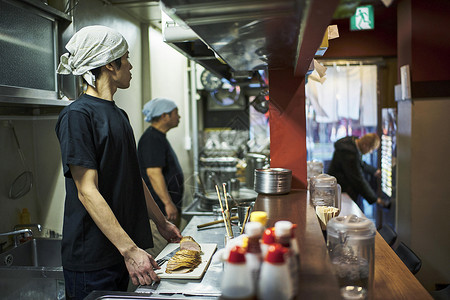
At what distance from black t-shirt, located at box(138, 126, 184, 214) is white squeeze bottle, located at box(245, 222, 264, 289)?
2.42 metres

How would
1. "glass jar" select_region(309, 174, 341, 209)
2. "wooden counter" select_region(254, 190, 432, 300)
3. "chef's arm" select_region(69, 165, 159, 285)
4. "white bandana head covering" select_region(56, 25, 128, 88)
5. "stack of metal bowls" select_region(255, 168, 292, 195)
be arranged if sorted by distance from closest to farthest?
"wooden counter" select_region(254, 190, 432, 300), "chef's arm" select_region(69, 165, 159, 285), "white bandana head covering" select_region(56, 25, 128, 88), "glass jar" select_region(309, 174, 341, 209), "stack of metal bowls" select_region(255, 168, 292, 195)

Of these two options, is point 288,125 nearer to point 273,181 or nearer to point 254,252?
point 273,181

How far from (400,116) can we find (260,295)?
389 centimetres

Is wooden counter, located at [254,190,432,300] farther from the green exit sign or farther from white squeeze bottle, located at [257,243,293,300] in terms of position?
the green exit sign

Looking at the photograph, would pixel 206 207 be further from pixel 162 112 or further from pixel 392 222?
pixel 392 222

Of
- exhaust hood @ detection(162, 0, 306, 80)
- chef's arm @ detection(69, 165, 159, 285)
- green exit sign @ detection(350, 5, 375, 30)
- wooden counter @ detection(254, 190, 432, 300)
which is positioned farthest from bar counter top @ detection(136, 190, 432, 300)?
green exit sign @ detection(350, 5, 375, 30)

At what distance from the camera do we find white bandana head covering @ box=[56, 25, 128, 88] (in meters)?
1.78

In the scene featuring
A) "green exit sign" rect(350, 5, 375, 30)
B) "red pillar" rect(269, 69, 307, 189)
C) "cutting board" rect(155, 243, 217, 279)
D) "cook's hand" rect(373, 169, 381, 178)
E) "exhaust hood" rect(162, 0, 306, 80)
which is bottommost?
"cutting board" rect(155, 243, 217, 279)

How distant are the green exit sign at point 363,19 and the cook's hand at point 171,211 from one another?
2.93 m

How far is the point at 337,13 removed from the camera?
0.98 m

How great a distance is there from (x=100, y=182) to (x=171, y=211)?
5.04 ft

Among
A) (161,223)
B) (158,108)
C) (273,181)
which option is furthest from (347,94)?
(161,223)

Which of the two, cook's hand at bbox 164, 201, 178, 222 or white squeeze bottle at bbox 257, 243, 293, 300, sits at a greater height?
white squeeze bottle at bbox 257, 243, 293, 300

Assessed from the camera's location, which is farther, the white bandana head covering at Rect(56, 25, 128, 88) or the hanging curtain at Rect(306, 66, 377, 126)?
the hanging curtain at Rect(306, 66, 377, 126)
